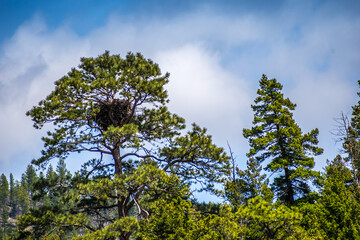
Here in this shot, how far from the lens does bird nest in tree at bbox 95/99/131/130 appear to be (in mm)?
13750

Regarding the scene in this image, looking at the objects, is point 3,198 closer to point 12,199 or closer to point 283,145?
point 12,199

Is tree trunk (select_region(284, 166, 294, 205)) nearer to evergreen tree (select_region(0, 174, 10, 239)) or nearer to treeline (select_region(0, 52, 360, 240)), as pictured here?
treeline (select_region(0, 52, 360, 240))

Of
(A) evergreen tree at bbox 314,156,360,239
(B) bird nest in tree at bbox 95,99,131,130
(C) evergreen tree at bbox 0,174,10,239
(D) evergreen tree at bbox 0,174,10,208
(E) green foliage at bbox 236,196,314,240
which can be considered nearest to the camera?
(E) green foliage at bbox 236,196,314,240

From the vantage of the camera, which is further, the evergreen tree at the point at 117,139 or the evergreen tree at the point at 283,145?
the evergreen tree at the point at 283,145

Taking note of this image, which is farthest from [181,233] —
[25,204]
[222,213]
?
[25,204]

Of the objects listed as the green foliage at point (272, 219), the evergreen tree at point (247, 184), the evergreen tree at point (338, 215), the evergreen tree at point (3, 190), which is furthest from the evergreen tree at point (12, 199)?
the green foliage at point (272, 219)

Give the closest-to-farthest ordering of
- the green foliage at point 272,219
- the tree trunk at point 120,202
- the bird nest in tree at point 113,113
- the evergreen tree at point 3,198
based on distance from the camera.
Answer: the green foliage at point 272,219, the tree trunk at point 120,202, the bird nest in tree at point 113,113, the evergreen tree at point 3,198

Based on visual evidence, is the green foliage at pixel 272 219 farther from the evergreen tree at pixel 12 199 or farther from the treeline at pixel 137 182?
the evergreen tree at pixel 12 199

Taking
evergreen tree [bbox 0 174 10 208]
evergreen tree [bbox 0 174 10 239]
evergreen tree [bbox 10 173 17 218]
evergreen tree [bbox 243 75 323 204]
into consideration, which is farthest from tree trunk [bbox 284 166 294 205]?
evergreen tree [bbox 10 173 17 218]

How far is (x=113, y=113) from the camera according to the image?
46.2ft

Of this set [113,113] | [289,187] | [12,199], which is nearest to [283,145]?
[289,187]

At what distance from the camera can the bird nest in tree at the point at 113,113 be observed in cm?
1375

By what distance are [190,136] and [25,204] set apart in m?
102

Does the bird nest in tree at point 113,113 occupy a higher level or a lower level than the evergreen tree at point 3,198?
lower
